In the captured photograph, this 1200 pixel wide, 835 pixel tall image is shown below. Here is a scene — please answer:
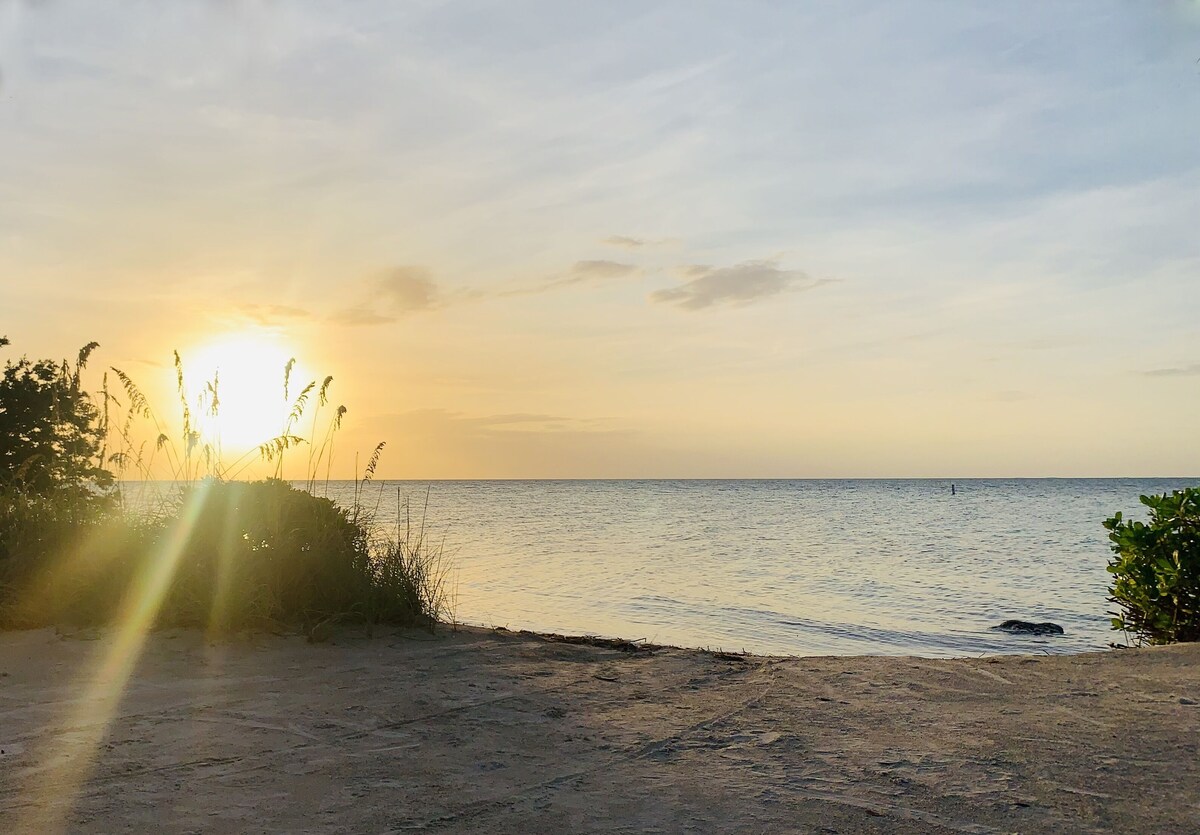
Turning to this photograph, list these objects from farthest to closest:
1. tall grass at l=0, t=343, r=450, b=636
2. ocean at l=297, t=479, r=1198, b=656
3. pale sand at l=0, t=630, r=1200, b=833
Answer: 1. ocean at l=297, t=479, r=1198, b=656
2. tall grass at l=0, t=343, r=450, b=636
3. pale sand at l=0, t=630, r=1200, b=833

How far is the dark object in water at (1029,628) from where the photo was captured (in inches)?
567

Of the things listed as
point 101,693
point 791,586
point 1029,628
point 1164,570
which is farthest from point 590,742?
point 791,586

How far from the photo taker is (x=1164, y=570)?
25.0ft

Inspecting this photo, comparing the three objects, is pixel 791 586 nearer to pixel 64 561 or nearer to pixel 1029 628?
pixel 1029 628

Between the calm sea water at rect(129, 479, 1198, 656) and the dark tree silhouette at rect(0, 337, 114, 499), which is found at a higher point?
the dark tree silhouette at rect(0, 337, 114, 499)

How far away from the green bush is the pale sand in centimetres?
134

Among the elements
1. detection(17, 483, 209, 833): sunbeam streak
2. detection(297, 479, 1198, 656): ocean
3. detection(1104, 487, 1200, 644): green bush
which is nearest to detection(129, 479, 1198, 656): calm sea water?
detection(297, 479, 1198, 656): ocean

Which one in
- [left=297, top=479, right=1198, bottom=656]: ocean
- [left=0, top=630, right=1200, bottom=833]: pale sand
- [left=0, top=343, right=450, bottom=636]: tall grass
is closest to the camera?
[left=0, top=630, right=1200, bottom=833]: pale sand

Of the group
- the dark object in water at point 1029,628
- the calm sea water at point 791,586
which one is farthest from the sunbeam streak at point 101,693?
the dark object in water at point 1029,628

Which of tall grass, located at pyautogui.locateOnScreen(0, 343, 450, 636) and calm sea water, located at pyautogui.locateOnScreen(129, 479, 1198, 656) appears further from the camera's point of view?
calm sea water, located at pyautogui.locateOnScreen(129, 479, 1198, 656)

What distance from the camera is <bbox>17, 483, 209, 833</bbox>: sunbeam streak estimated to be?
11.7 ft

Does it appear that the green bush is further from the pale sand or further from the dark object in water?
the dark object in water

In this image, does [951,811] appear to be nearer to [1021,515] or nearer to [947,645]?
[947,645]

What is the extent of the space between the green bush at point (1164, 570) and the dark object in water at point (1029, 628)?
670 cm
